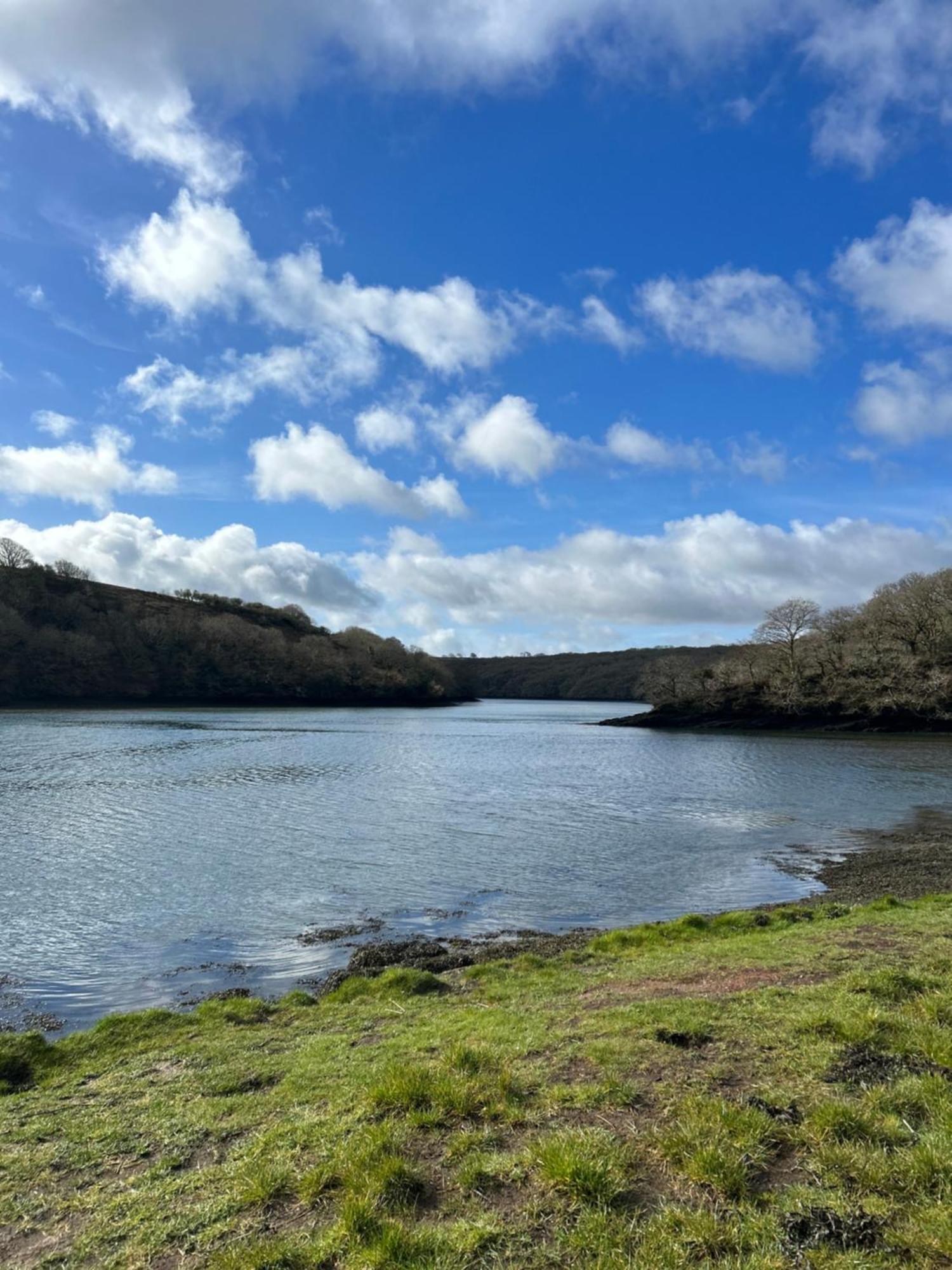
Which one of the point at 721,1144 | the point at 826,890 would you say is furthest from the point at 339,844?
the point at 721,1144

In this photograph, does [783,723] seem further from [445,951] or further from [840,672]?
[445,951]

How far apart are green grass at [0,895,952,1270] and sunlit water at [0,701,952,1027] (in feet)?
17.6

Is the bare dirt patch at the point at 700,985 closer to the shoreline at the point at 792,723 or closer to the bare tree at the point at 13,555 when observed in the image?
the shoreline at the point at 792,723

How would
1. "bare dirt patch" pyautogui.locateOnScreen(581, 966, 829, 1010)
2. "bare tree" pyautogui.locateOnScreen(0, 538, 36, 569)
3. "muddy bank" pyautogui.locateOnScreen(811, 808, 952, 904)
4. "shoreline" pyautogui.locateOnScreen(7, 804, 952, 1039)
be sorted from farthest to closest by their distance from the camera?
"bare tree" pyautogui.locateOnScreen(0, 538, 36, 569), "muddy bank" pyautogui.locateOnScreen(811, 808, 952, 904), "shoreline" pyautogui.locateOnScreen(7, 804, 952, 1039), "bare dirt patch" pyautogui.locateOnScreen(581, 966, 829, 1010)

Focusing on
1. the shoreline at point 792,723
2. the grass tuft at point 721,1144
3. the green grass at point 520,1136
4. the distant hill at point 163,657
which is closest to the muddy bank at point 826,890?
the green grass at point 520,1136

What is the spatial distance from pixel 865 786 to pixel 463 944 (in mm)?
33553

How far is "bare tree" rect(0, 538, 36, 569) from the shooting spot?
145 metres

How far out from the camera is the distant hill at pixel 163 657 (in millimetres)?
123000

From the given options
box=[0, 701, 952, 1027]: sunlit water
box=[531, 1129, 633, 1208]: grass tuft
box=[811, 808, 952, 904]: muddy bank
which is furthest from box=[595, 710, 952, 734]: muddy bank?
box=[531, 1129, 633, 1208]: grass tuft

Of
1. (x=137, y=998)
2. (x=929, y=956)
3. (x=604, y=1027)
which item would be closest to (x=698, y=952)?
(x=929, y=956)

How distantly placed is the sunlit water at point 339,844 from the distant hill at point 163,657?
74028mm

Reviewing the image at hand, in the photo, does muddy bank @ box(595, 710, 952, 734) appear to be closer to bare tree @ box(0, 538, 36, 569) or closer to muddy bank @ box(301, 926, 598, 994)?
muddy bank @ box(301, 926, 598, 994)

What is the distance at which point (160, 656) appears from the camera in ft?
477

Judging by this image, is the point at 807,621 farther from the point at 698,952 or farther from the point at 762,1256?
the point at 762,1256
